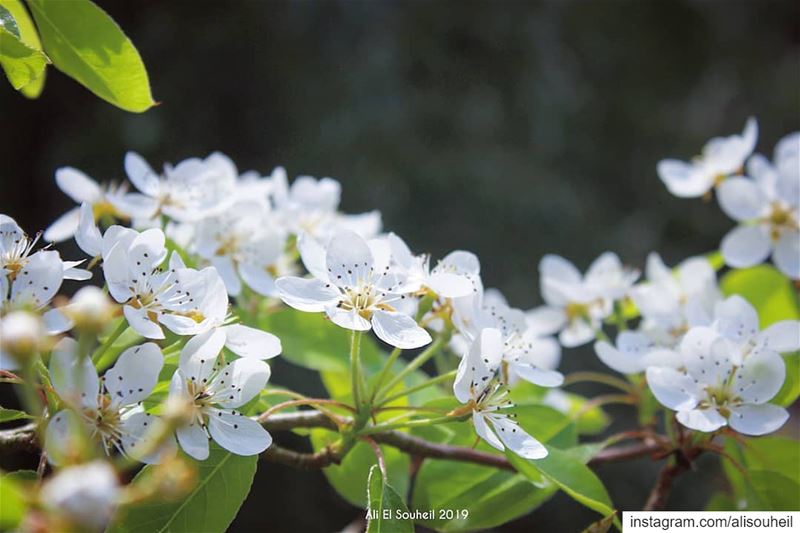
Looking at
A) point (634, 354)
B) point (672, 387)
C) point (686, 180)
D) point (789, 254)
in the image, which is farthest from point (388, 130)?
point (672, 387)

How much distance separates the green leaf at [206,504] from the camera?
74 centimetres

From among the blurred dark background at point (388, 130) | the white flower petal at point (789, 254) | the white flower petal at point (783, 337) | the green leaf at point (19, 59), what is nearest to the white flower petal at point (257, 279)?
the green leaf at point (19, 59)

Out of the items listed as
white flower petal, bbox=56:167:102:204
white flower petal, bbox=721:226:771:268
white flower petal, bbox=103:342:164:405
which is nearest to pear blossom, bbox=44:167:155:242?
white flower petal, bbox=56:167:102:204

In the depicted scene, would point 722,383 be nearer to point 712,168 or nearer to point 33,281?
point 712,168

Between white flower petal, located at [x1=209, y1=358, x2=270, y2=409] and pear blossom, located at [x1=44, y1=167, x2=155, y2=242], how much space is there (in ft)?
1.04

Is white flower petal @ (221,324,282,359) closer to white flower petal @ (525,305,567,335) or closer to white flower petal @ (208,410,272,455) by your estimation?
white flower petal @ (208,410,272,455)

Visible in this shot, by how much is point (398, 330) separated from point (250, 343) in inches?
5.4

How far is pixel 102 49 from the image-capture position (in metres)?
0.84

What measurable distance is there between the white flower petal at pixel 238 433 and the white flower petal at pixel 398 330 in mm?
140

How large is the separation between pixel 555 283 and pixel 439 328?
368 millimetres

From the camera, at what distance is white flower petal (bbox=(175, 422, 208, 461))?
0.71m

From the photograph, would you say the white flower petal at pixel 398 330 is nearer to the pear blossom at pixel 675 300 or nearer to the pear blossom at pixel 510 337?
the pear blossom at pixel 510 337

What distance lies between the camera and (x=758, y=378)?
2.93 feet

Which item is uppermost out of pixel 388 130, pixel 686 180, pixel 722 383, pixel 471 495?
pixel 388 130
